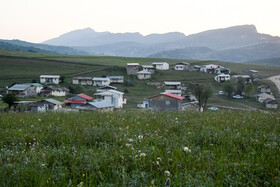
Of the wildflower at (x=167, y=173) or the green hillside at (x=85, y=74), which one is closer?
the wildflower at (x=167, y=173)

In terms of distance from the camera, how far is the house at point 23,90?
74.5 metres

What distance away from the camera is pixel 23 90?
75.2 m

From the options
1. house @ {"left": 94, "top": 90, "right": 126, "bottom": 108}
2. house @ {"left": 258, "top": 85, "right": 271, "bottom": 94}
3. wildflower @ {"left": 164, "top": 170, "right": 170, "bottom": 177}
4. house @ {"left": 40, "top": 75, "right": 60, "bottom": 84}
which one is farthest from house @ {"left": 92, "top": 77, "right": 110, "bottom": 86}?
wildflower @ {"left": 164, "top": 170, "right": 170, "bottom": 177}

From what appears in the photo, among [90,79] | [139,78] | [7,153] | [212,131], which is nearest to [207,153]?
[212,131]

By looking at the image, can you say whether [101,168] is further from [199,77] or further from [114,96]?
[199,77]

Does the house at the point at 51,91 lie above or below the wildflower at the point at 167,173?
below

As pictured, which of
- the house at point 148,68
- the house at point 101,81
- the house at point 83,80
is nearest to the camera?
the house at point 101,81

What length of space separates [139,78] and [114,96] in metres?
42.6

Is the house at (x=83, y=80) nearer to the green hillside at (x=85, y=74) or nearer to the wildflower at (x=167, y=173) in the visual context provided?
the green hillside at (x=85, y=74)

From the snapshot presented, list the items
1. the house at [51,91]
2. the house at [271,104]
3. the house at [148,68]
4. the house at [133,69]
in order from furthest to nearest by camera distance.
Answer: the house at [148,68] < the house at [133,69] < the house at [51,91] < the house at [271,104]

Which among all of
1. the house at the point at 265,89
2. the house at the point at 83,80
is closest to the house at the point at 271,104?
the house at the point at 265,89

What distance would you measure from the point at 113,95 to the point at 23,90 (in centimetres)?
3174

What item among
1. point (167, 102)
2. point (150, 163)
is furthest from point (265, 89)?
point (150, 163)

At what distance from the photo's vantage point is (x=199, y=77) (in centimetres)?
10638
